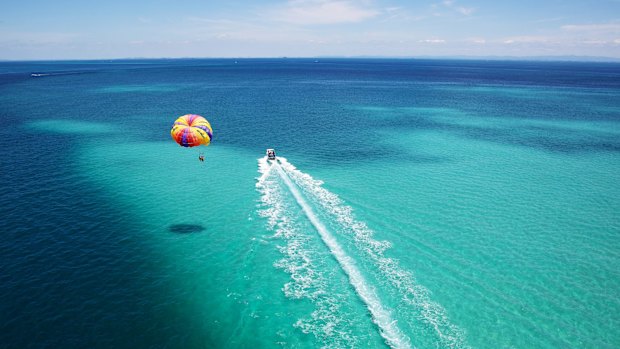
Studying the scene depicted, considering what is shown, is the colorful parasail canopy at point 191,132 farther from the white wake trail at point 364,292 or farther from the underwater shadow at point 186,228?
the white wake trail at point 364,292

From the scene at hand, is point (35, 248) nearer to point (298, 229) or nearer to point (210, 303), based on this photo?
point (210, 303)

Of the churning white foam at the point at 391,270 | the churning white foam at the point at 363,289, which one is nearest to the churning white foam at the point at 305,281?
the churning white foam at the point at 363,289

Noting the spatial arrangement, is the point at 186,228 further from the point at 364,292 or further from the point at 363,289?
the point at 364,292

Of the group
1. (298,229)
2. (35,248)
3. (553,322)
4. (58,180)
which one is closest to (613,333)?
(553,322)

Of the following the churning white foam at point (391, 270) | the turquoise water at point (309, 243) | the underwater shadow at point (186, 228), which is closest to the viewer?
the churning white foam at point (391, 270)

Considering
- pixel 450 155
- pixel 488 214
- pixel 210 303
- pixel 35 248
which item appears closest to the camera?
pixel 210 303

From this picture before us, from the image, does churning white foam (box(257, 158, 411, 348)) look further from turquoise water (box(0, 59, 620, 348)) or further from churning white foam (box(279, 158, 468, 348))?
churning white foam (box(279, 158, 468, 348))

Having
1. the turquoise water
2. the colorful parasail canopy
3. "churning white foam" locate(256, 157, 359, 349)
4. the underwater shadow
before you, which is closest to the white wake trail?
the turquoise water
